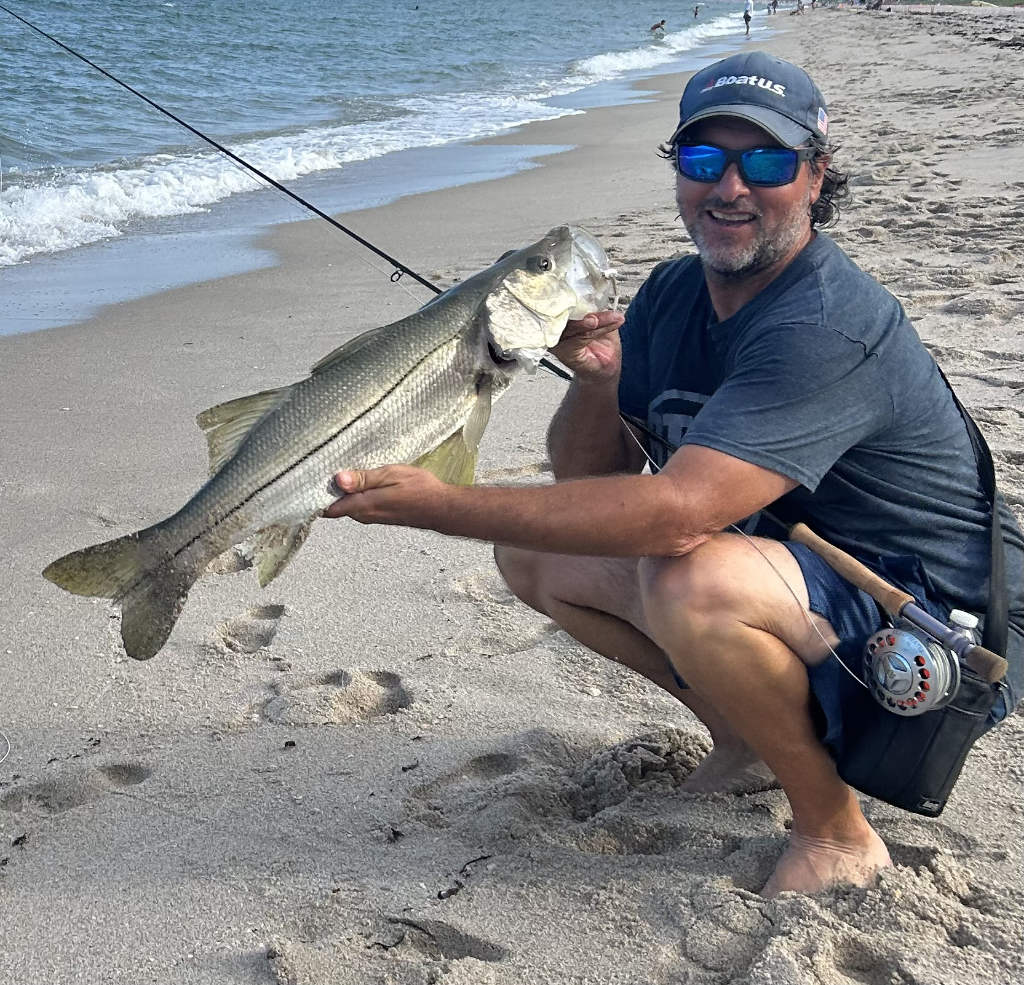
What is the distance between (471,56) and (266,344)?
25.9m

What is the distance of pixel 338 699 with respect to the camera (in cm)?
335

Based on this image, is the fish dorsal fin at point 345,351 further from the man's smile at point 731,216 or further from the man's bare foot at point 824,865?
the man's bare foot at point 824,865

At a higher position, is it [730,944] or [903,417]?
[903,417]

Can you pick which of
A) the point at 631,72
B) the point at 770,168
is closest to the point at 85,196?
the point at 770,168

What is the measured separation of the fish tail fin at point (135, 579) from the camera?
95.7 inches

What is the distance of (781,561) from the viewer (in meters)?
2.50

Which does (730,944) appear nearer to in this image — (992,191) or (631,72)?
(992,191)

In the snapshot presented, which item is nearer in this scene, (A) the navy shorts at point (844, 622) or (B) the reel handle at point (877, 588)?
(B) the reel handle at point (877, 588)

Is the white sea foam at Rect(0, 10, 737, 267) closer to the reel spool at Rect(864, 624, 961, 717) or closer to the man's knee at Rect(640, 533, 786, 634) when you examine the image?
the man's knee at Rect(640, 533, 786, 634)

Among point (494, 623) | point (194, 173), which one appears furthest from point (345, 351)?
point (194, 173)

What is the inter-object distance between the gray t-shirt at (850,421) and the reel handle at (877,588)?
9 centimetres

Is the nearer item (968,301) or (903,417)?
(903,417)

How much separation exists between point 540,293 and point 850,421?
27.6 inches

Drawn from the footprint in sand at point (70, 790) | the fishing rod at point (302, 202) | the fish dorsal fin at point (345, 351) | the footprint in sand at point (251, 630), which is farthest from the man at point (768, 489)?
the footprint in sand at point (251, 630)
